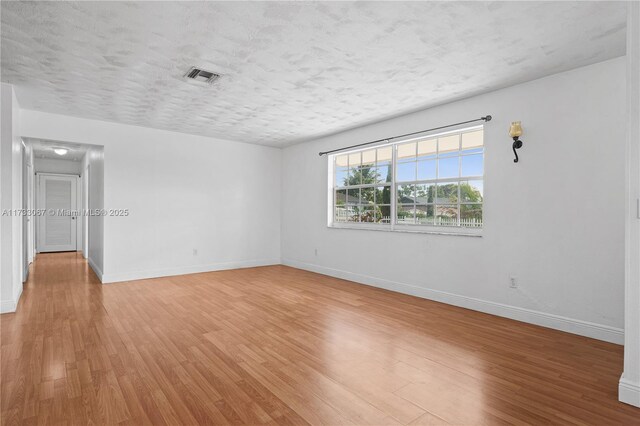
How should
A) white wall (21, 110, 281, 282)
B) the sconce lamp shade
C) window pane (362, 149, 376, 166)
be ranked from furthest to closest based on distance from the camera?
window pane (362, 149, 376, 166) < white wall (21, 110, 281, 282) < the sconce lamp shade

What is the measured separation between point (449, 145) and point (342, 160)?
2235mm

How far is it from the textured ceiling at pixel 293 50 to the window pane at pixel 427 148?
58 cm

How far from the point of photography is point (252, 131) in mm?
5965

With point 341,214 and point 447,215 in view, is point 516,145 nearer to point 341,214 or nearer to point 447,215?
point 447,215

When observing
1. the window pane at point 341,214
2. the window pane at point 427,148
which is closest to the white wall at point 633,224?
the window pane at point 427,148

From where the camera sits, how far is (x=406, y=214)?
4.96 meters

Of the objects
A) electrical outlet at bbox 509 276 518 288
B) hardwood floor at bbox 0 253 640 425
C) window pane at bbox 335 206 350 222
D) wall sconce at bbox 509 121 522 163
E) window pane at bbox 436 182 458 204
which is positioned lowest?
hardwood floor at bbox 0 253 640 425

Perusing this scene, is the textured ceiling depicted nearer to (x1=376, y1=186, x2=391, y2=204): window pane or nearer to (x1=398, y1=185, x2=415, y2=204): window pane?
(x1=398, y1=185, x2=415, y2=204): window pane

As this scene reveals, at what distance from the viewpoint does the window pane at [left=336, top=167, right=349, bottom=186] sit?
6.13 metres

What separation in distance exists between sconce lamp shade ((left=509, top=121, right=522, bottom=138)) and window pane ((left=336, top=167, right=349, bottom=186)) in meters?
3.02

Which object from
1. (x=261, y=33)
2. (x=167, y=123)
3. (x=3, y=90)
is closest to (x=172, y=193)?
(x=167, y=123)

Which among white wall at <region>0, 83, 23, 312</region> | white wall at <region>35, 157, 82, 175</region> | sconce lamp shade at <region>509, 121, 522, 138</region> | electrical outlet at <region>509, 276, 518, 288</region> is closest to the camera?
sconce lamp shade at <region>509, 121, 522, 138</region>

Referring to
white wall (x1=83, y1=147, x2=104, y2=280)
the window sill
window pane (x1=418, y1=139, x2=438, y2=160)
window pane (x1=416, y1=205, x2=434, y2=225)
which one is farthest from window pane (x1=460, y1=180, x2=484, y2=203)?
white wall (x1=83, y1=147, x2=104, y2=280)

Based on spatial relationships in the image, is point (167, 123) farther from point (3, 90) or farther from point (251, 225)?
point (251, 225)
